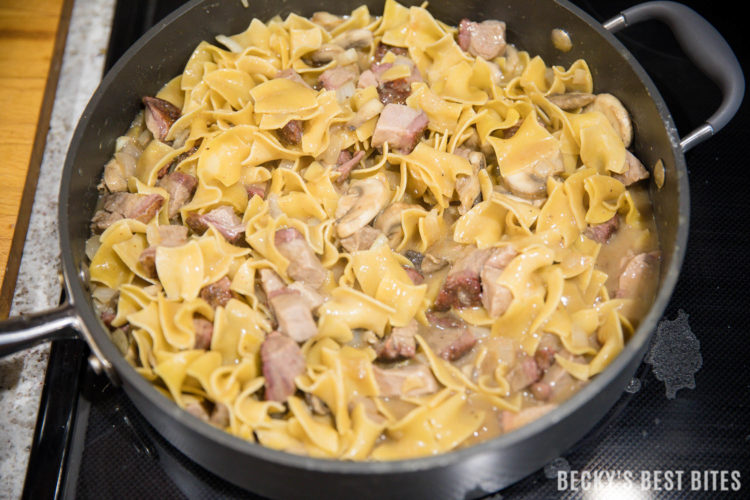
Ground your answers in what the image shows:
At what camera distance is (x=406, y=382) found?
2828 millimetres

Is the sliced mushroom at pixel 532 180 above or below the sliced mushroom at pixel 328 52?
below

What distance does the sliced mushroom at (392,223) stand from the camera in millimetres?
3309

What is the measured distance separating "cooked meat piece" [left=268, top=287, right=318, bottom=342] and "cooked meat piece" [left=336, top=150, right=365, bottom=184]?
2.49ft

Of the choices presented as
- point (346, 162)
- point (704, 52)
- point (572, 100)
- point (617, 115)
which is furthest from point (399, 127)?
point (704, 52)

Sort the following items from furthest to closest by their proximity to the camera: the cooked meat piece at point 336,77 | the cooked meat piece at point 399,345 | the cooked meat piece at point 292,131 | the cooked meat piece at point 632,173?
1. the cooked meat piece at point 336,77
2. the cooked meat piece at point 292,131
3. the cooked meat piece at point 632,173
4. the cooked meat piece at point 399,345

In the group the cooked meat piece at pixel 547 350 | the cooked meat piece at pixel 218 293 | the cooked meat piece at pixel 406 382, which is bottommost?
the cooked meat piece at pixel 218 293

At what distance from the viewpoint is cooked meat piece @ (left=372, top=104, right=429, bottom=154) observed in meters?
3.43

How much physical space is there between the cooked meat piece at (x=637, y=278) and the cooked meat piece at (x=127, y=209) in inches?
81.6

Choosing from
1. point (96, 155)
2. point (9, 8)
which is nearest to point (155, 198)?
point (96, 155)

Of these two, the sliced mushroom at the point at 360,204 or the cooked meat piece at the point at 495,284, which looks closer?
the cooked meat piece at the point at 495,284

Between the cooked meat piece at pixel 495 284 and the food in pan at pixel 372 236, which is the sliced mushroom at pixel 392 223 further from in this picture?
the cooked meat piece at pixel 495 284

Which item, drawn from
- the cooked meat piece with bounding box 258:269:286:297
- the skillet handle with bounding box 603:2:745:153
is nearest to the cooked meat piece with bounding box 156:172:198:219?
the cooked meat piece with bounding box 258:269:286:297

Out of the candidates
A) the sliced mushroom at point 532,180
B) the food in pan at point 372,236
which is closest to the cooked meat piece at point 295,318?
the food in pan at point 372,236

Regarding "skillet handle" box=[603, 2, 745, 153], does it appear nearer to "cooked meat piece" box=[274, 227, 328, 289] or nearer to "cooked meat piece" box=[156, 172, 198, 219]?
"cooked meat piece" box=[274, 227, 328, 289]
